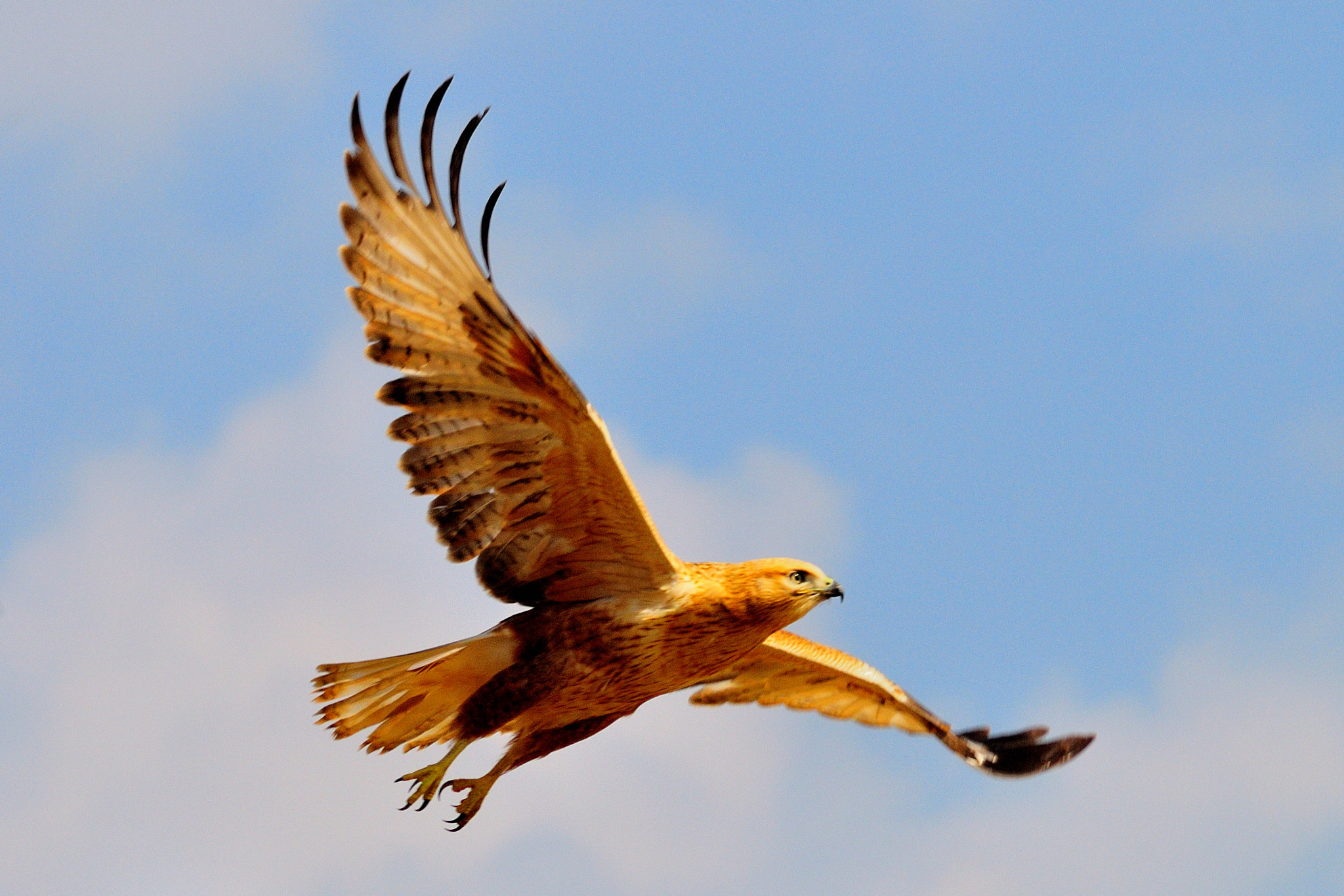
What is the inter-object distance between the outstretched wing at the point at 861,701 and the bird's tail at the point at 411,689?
2895 mm

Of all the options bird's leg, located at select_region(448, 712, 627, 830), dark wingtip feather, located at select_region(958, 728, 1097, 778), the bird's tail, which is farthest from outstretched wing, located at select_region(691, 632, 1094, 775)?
the bird's tail

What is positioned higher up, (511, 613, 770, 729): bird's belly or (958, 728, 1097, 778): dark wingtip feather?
(958, 728, 1097, 778): dark wingtip feather

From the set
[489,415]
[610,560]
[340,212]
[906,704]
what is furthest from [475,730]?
[906,704]

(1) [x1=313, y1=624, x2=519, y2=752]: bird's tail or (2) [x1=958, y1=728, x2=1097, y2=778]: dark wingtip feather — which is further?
(2) [x1=958, y1=728, x2=1097, y2=778]: dark wingtip feather

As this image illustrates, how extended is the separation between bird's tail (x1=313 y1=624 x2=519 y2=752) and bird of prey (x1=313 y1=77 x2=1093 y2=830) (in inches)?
0.5

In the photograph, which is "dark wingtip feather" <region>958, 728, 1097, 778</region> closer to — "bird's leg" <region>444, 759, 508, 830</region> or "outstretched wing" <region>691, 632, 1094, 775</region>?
"outstretched wing" <region>691, 632, 1094, 775</region>

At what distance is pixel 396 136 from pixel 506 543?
2.52 metres

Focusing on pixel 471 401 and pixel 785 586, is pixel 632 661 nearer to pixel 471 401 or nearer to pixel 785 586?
pixel 785 586

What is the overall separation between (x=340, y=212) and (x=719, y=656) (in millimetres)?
3486

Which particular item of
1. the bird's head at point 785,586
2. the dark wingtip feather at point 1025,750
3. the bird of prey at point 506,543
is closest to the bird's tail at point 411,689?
the bird of prey at point 506,543

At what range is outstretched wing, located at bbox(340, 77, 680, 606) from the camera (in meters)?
9.10

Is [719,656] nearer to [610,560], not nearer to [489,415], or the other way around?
[610,560]

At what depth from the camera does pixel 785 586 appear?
9.96 metres

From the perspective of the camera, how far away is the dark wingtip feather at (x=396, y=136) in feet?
28.8
